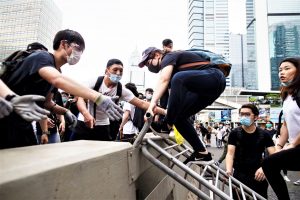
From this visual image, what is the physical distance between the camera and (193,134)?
2814 mm

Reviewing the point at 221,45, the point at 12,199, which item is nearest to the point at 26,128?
the point at 12,199

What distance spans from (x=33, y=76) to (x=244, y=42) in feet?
396

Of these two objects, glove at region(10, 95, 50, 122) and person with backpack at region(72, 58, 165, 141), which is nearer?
glove at region(10, 95, 50, 122)

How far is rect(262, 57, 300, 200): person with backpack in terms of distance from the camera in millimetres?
2266

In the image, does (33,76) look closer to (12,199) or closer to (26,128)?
(26,128)

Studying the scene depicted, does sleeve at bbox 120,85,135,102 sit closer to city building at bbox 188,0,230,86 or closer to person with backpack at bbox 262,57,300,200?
person with backpack at bbox 262,57,300,200

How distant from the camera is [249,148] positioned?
3234mm

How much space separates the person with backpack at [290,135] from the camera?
2.27 meters

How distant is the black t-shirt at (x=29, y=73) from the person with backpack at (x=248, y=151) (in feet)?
7.36

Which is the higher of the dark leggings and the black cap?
the black cap

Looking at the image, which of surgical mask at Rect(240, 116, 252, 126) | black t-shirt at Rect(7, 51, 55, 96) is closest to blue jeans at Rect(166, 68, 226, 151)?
surgical mask at Rect(240, 116, 252, 126)

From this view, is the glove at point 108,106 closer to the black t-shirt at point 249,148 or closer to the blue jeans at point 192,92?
the blue jeans at point 192,92

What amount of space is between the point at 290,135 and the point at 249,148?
0.79 m

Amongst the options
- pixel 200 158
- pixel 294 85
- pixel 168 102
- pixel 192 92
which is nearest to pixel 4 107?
pixel 168 102
